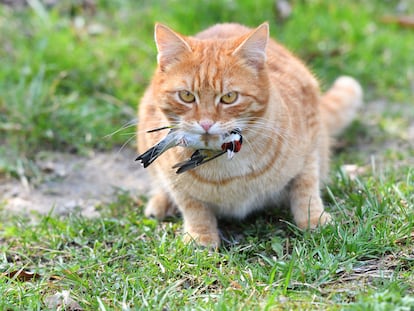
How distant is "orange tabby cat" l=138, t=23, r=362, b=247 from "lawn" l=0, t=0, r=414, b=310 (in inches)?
5.8

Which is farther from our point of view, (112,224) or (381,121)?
(381,121)

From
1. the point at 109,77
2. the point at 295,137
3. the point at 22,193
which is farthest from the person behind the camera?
the point at 109,77

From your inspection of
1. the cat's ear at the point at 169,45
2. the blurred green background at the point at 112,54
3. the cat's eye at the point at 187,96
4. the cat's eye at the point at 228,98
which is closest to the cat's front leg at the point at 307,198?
the cat's eye at the point at 228,98

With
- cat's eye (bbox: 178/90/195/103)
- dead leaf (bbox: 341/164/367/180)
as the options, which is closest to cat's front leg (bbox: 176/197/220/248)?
cat's eye (bbox: 178/90/195/103)

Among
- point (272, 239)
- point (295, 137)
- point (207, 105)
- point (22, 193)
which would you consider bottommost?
point (22, 193)

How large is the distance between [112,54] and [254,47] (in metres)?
2.56

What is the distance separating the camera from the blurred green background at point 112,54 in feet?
16.0

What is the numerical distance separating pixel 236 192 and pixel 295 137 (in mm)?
437

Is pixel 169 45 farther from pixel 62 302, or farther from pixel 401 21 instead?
pixel 401 21

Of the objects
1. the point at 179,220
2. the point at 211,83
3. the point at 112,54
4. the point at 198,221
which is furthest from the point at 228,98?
the point at 112,54

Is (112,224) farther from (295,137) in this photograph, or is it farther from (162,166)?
(295,137)

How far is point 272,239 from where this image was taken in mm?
3375

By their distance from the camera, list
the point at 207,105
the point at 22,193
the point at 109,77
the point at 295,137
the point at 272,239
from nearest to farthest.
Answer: the point at 207,105
the point at 272,239
the point at 295,137
the point at 22,193
the point at 109,77

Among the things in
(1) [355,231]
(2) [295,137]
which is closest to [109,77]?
(2) [295,137]
